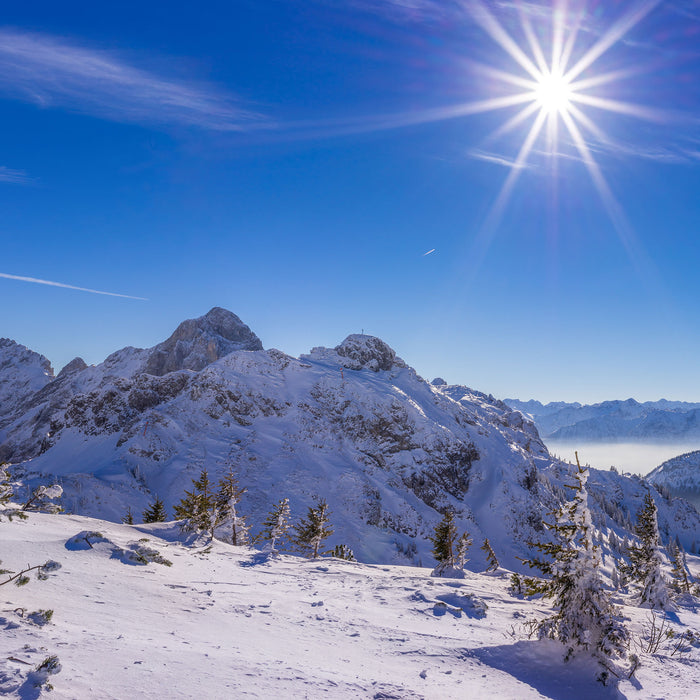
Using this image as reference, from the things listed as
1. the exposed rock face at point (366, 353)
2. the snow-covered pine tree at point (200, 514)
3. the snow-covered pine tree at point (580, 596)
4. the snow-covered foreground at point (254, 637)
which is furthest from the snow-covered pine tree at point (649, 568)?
the exposed rock face at point (366, 353)

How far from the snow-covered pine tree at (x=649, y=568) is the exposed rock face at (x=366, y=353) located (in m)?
101

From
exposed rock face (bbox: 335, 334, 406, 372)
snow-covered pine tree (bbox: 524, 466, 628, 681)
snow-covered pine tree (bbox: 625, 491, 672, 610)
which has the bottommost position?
snow-covered pine tree (bbox: 625, 491, 672, 610)

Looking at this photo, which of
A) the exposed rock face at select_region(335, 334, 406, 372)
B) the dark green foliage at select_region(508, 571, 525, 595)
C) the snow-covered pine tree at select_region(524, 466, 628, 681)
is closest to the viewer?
the snow-covered pine tree at select_region(524, 466, 628, 681)

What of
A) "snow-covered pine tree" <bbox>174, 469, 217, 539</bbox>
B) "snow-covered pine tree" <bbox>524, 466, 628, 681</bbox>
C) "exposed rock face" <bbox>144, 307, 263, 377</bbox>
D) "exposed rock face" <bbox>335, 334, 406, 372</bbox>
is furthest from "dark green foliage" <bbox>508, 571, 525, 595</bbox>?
"exposed rock face" <bbox>144, 307, 263, 377</bbox>

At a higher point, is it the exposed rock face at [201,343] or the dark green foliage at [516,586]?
the exposed rock face at [201,343]

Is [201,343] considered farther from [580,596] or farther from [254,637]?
[580,596]

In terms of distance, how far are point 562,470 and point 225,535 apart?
18983cm

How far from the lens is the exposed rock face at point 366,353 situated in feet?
438

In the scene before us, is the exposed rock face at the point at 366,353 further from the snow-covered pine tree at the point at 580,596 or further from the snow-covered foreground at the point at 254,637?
the snow-covered pine tree at the point at 580,596

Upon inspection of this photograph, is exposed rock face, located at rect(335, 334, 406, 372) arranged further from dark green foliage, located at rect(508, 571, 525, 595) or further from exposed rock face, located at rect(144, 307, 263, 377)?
dark green foliage, located at rect(508, 571, 525, 595)

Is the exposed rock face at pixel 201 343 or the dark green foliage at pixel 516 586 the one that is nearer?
the dark green foliage at pixel 516 586

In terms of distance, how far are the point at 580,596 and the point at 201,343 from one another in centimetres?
15940

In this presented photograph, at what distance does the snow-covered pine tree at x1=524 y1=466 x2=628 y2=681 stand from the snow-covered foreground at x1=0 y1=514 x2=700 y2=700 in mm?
469

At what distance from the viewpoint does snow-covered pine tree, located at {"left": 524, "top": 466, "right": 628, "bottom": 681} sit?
33.0 feet
